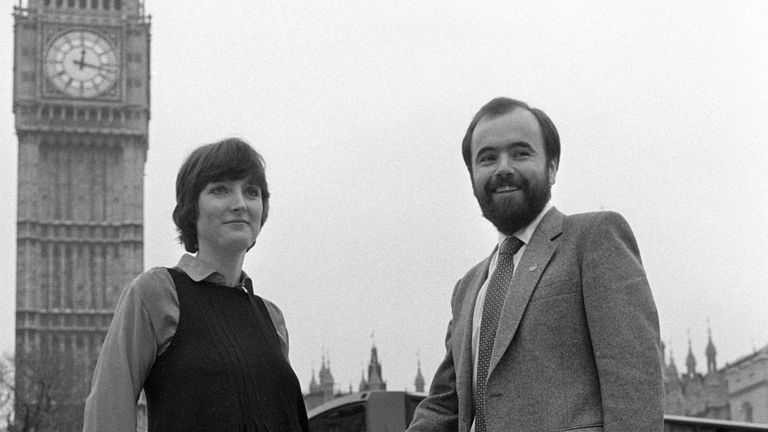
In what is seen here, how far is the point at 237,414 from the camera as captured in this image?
4.00 meters

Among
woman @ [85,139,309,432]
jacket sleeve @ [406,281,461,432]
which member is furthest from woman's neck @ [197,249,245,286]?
jacket sleeve @ [406,281,461,432]

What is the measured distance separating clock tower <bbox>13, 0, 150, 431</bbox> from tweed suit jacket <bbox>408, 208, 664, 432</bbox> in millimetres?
51977

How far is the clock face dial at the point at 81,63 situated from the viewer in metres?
55.2

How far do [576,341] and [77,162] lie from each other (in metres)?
55.1

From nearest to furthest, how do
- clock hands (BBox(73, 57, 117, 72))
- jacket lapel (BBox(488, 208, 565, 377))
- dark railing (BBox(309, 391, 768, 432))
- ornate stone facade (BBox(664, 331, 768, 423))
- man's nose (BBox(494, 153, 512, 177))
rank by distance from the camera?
jacket lapel (BBox(488, 208, 565, 377)), man's nose (BBox(494, 153, 512, 177)), dark railing (BBox(309, 391, 768, 432)), ornate stone facade (BBox(664, 331, 768, 423)), clock hands (BBox(73, 57, 117, 72))

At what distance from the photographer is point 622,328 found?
3.64 meters

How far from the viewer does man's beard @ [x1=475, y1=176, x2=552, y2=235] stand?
394 centimetres

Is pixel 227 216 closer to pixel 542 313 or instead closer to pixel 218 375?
pixel 218 375

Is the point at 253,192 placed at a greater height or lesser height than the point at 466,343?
greater

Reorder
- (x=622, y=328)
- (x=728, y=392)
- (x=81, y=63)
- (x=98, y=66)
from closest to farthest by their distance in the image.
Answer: (x=622, y=328) → (x=728, y=392) → (x=81, y=63) → (x=98, y=66)

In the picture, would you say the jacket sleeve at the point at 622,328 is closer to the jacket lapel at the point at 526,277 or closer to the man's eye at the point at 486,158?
the jacket lapel at the point at 526,277

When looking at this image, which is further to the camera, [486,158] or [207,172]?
[207,172]

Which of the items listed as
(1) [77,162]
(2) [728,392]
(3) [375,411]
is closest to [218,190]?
(3) [375,411]

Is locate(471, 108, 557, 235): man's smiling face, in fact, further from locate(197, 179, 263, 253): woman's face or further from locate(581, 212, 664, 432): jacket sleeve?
locate(197, 179, 263, 253): woman's face
